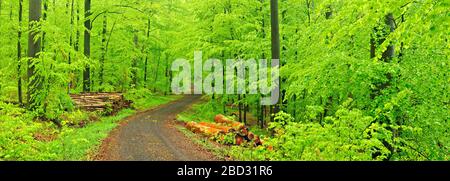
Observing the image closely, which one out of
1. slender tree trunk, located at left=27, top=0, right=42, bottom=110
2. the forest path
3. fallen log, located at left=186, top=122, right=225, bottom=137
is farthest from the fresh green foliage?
fallen log, located at left=186, top=122, right=225, bottom=137

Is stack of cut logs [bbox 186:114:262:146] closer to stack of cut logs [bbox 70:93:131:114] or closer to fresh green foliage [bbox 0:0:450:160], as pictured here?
fresh green foliage [bbox 0:0:450:160]

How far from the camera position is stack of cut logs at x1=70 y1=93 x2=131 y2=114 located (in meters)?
20.1

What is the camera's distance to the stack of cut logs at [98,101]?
2014cm

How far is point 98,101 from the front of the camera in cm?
2127

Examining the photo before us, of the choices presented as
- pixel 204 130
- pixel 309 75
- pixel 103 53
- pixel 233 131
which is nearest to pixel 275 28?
pixel 309 75

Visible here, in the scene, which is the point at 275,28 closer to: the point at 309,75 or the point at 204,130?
the point at 309,75

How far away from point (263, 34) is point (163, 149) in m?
11.1

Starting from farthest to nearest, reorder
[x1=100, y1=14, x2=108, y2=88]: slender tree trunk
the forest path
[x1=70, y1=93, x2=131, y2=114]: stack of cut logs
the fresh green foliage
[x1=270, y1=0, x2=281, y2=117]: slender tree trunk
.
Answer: [x1=100, y1=14, x2=108, y2=88]: slender tree trunk < [x1=70, y1=93, x2=131, y2=114]: stack of cut logs < [x1=270, y1=0, x2=281, y2=117]: slender tree trunk < the forest path < the fresh green foliage

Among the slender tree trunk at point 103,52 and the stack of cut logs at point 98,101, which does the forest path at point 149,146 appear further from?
the slender tree trunk at point 103,52

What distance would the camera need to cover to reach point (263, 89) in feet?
55.2

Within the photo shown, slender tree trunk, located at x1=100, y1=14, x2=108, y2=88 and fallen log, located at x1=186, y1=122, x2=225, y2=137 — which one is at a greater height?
slender tree trunk, located at x1=100, y1=14, x2=108, y2=88

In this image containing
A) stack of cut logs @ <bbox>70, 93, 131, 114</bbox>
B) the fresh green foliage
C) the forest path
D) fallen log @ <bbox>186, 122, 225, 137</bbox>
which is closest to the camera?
the fresh green foliage

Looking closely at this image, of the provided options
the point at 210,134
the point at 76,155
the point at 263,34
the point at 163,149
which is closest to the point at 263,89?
the point at 210,134
